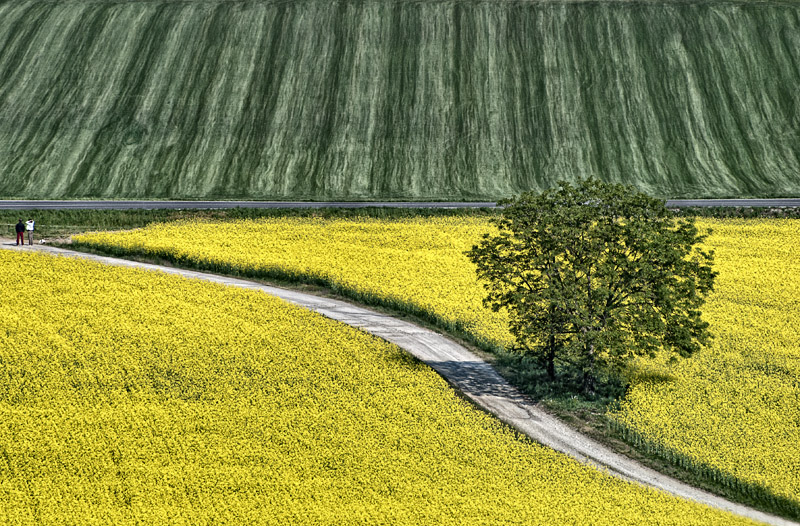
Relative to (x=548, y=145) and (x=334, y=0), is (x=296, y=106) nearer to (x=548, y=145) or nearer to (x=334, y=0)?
(x=334, y=0)

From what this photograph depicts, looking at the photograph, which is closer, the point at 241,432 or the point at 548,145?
the point at 241,432

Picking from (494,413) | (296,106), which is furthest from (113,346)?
(296,106)

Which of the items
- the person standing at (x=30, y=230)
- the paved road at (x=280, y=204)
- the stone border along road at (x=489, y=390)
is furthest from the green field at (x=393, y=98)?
the stone border along road at (x=489, y=390)

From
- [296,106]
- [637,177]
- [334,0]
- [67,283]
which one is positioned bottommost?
[67,283]

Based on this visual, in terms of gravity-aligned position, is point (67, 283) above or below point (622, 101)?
below

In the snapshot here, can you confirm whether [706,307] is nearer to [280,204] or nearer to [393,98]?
[280,204]

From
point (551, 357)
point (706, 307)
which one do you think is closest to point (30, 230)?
point (551, 357)

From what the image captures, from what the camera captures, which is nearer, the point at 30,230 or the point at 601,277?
the point at 601,277
